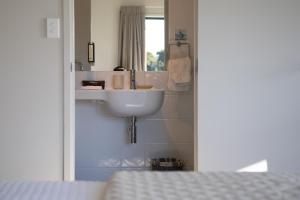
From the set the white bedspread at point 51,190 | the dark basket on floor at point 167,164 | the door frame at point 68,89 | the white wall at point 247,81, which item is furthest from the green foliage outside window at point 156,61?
the white bedspread at point 51,190

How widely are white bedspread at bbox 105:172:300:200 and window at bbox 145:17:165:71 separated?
209 cm

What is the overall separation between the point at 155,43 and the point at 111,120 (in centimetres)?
73

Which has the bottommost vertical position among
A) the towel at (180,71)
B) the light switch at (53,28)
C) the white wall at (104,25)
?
the towel at (180,71)

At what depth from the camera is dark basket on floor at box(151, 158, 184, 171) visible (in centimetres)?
289

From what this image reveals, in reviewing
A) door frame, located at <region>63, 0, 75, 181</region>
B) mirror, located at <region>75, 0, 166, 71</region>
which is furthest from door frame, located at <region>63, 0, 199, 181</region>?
mirror, located at <region>75, 0, 166, 71</region>

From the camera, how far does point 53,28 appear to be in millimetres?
1946

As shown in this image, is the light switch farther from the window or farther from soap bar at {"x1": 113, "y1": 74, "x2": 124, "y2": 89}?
the window

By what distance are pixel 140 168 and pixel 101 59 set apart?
958 mm

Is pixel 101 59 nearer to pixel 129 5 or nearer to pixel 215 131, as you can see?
pixel 129 5

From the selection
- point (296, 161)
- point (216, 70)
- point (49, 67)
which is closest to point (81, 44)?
point (49, 67)

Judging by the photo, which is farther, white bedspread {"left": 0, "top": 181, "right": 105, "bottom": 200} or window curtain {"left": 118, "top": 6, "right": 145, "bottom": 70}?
window curtain {"left": 118, "top": 6, "right": 145, "bottom": 70}

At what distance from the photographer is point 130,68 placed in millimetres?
2990

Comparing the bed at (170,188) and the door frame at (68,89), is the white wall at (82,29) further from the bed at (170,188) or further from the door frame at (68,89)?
the bed at (170,188)

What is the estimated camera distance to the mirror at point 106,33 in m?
3.00
